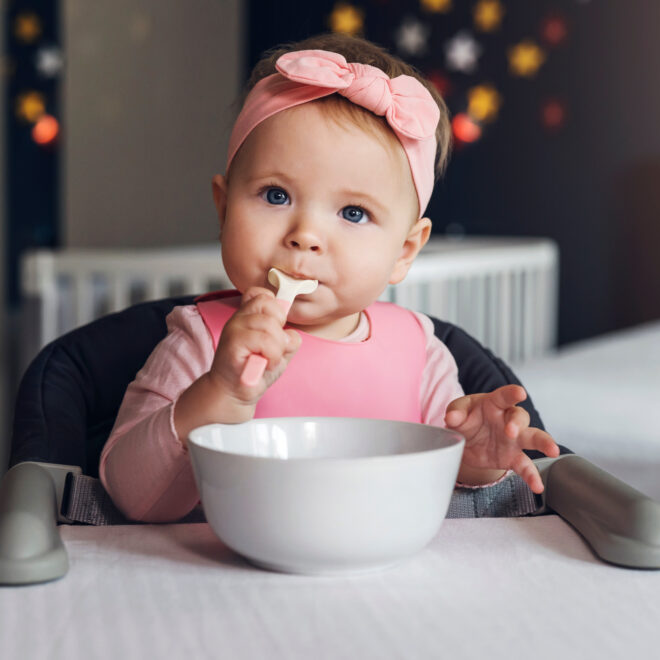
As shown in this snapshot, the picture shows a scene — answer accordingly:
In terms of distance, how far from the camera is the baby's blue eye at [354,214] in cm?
73

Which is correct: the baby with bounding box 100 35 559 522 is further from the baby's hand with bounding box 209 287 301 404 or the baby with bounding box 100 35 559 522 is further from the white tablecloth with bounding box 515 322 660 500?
the white tablecloth with bounding box 515 322 660 500

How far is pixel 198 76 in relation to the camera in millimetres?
5000

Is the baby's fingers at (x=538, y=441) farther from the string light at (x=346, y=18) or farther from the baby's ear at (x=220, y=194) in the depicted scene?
the string light at (x=346, y=18)

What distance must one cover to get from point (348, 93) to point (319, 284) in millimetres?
141

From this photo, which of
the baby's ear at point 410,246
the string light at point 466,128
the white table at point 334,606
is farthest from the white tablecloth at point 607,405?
the string light at point 466,128

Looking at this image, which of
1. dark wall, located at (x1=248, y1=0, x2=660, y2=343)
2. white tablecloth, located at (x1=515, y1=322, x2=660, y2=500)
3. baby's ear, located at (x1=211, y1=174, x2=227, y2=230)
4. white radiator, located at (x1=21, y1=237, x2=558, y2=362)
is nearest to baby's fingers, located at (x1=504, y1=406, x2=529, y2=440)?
baby's ear, located at (x1=211, y1=174, x2=227, y2=230)

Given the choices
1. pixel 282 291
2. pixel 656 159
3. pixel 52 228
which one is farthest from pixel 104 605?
pixel 52 228

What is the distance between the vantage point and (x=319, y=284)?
0.73 metres

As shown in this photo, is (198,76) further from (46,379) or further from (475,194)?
(46,379)

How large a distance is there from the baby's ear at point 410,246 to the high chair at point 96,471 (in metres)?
0.13

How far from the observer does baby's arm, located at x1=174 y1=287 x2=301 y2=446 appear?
54 centimetres

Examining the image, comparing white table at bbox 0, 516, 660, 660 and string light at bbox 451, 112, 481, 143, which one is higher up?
string light at bbox 451, 112, 481, 143

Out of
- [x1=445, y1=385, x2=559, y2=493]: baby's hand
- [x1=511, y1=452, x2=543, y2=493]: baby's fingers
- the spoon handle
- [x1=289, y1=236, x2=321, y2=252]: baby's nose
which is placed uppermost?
[x1=289, y1=236, x2=321, y2=252]: baby's nose

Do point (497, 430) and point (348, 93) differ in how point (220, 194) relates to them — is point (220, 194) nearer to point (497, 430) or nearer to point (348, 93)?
point (348, 93)
